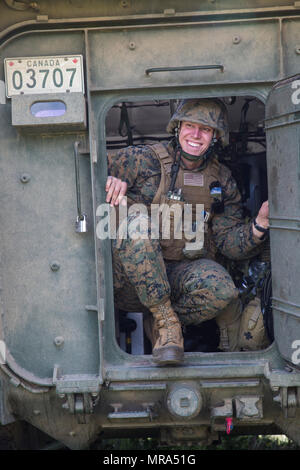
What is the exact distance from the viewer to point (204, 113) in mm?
4250

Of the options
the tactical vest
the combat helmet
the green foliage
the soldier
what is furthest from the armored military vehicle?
the green foliage

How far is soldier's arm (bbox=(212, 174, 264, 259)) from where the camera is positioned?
434 cm

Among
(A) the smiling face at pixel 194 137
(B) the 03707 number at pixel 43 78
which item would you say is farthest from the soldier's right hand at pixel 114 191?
(A) the smiling face at pixel 194 137

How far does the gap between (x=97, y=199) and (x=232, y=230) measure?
104 centimetres

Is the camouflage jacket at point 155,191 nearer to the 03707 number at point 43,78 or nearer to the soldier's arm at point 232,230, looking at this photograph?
the soldier's arm at point 232,230

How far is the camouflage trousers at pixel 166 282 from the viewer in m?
3.86

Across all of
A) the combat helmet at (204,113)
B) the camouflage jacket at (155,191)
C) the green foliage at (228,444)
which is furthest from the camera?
the green foliage at (228,444)

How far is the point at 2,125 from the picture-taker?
378 centimetres

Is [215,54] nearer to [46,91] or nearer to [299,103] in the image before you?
[299,103]

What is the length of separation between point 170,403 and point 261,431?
81cm

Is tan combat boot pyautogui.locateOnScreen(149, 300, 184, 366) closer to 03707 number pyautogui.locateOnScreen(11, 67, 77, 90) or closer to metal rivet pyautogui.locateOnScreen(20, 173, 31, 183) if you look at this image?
metal rivet pyautogui.locateOnScreen(20, 173, 31, 183)

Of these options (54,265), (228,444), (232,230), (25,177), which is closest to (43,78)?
(25,177)

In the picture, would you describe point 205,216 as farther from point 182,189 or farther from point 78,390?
point 78,390
